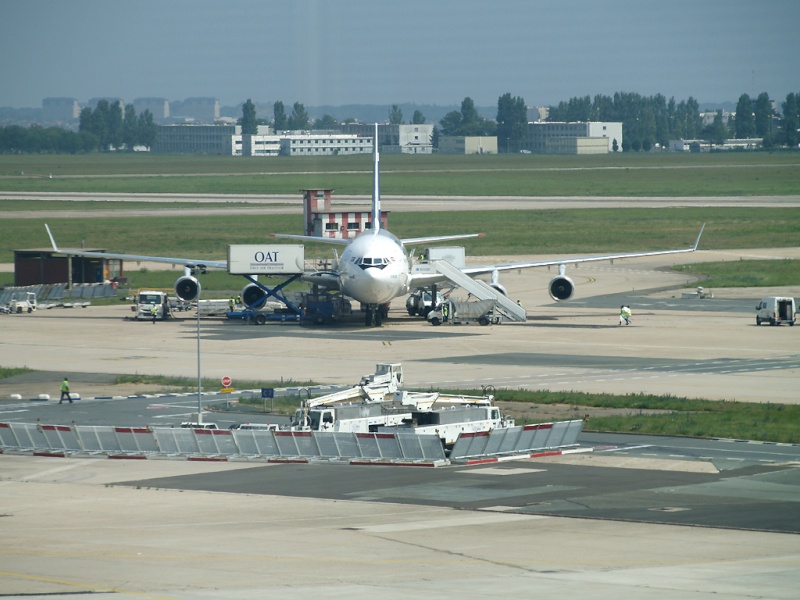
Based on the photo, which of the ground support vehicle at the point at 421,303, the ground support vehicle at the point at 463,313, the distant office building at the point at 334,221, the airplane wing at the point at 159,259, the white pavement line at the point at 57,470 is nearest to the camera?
the white pavement line at the point at 57,470

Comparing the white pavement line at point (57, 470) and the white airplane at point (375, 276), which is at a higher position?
the white airplane at point (375, 276)

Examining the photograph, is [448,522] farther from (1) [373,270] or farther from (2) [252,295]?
(2) [252,295]

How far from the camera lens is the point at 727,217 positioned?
7648 inches

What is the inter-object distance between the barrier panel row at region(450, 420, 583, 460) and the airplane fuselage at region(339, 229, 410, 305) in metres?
37.4

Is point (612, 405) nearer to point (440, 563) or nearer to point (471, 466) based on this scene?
point (471, 466)

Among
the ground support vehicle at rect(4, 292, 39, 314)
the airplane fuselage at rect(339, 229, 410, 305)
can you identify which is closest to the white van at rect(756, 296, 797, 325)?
the airplane fuselage at rect(339, 229, 410, 305)

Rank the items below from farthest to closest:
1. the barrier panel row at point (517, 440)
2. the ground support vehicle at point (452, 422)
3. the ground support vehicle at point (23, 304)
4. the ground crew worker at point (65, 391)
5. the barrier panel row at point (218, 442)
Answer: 1. the ground support vehicle at point (23, 304)
2. the ground crew worker at point (65, 391)
3. the ground support vehicle at point (452, 422)
4. the barrier panel row at point (517, 440)
5. the barrier panel row at point (218, 442)

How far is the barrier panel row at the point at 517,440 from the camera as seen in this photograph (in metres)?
51.6

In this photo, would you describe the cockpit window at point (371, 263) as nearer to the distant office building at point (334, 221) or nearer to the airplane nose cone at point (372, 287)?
the airplane nose cone at point (372, 287)

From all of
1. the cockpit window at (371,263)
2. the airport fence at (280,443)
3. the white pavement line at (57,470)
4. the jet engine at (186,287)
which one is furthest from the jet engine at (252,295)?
the white pavement line at (57,470)

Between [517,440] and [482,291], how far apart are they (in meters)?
45.4

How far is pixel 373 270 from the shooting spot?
8931cm

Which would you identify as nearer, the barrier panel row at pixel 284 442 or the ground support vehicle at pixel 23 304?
the barrier panel row at pixel 284 442

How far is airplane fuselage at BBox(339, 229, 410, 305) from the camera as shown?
89.6 metres
